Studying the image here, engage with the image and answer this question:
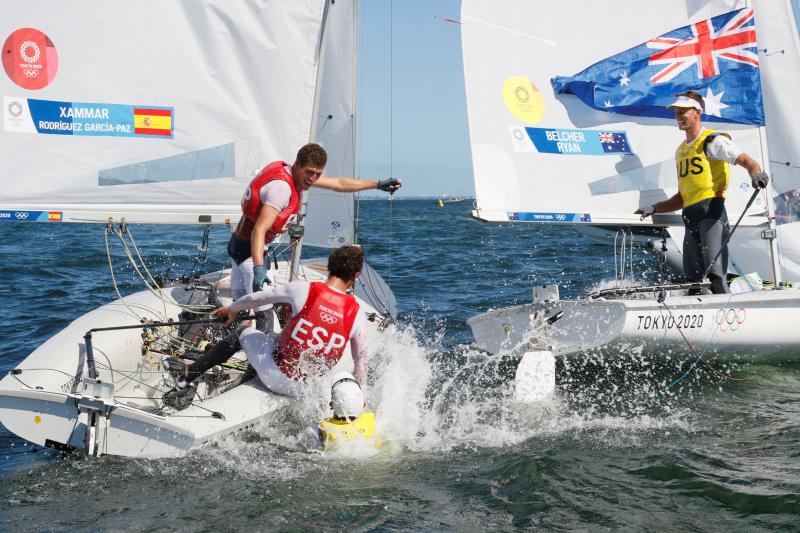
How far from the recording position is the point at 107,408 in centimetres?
430

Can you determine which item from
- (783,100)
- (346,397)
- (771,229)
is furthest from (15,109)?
(783,100)

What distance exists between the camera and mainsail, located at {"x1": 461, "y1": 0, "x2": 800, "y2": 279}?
22.8ft

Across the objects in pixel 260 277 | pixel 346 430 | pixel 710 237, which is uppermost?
pixel 710 237

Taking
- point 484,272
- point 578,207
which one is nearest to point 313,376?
point 578,207

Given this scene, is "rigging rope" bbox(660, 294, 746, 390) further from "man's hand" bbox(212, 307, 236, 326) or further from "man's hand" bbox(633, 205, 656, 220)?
"man's hand" bbox(212, 307, 236, 326)

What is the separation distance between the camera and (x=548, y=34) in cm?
706

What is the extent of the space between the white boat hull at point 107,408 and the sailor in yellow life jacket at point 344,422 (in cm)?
39

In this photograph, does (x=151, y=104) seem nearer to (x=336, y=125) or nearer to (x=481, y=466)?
(x=336, y=125)

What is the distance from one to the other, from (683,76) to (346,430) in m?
4.65

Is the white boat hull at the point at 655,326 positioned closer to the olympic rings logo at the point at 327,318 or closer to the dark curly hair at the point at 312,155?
the dark curly hair at the point at 312,155

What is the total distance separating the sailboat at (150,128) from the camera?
17.9 feet

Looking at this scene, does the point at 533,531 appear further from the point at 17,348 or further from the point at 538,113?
the point at 17,348

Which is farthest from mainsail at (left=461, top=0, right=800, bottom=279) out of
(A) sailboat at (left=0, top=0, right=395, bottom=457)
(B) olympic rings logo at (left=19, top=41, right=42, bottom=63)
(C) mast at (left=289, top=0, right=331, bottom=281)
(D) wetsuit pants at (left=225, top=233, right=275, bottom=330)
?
(B) olympic rings logo at (left=19, top=41, right=42, bottom=63)

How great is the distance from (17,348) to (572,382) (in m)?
4.80
